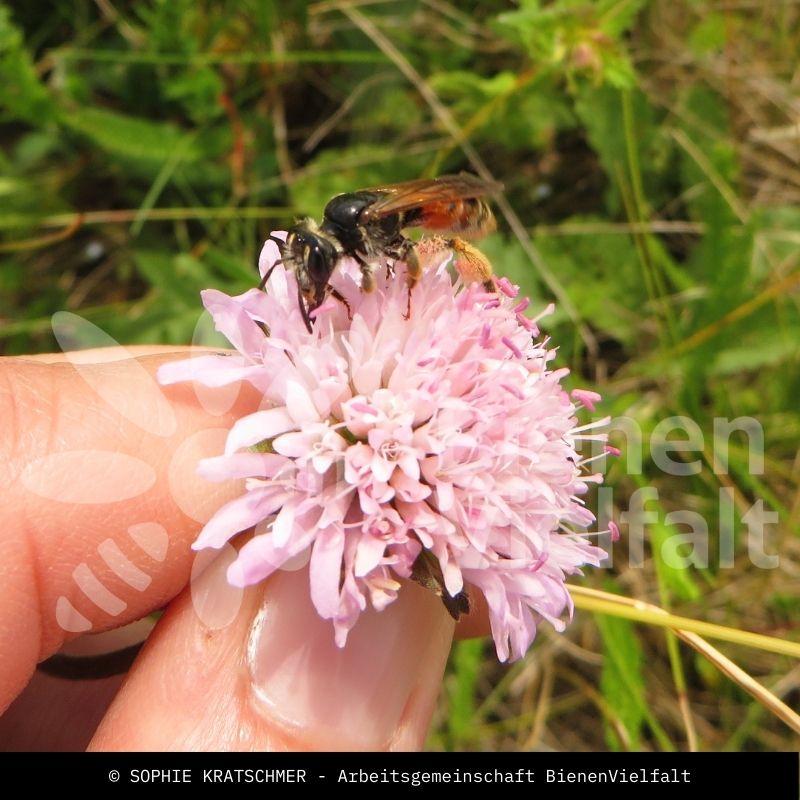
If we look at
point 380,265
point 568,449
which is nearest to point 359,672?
point 568,449

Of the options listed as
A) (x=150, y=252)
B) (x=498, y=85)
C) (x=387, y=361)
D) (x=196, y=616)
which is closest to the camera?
(x=387, y=361)

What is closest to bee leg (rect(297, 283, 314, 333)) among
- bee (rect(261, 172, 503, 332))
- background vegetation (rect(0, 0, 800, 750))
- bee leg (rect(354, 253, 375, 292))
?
bee (rect(261, 172, 503, 332))

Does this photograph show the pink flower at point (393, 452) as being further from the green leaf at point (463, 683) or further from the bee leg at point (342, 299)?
the green leaf at point (463, 683)

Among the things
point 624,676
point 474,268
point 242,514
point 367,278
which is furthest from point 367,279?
point 624,676

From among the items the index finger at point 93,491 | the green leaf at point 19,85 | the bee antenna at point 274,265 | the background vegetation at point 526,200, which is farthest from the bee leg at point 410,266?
the green leaf at point 19,85

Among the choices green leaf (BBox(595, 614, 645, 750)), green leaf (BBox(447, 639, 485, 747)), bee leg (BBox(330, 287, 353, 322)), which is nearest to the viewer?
bee leg (BBox(330, 287, 353, 322))

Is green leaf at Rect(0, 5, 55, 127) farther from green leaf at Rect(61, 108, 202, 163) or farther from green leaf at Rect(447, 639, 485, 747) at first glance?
green leaf at Rect(447, 639, 485, 747)
